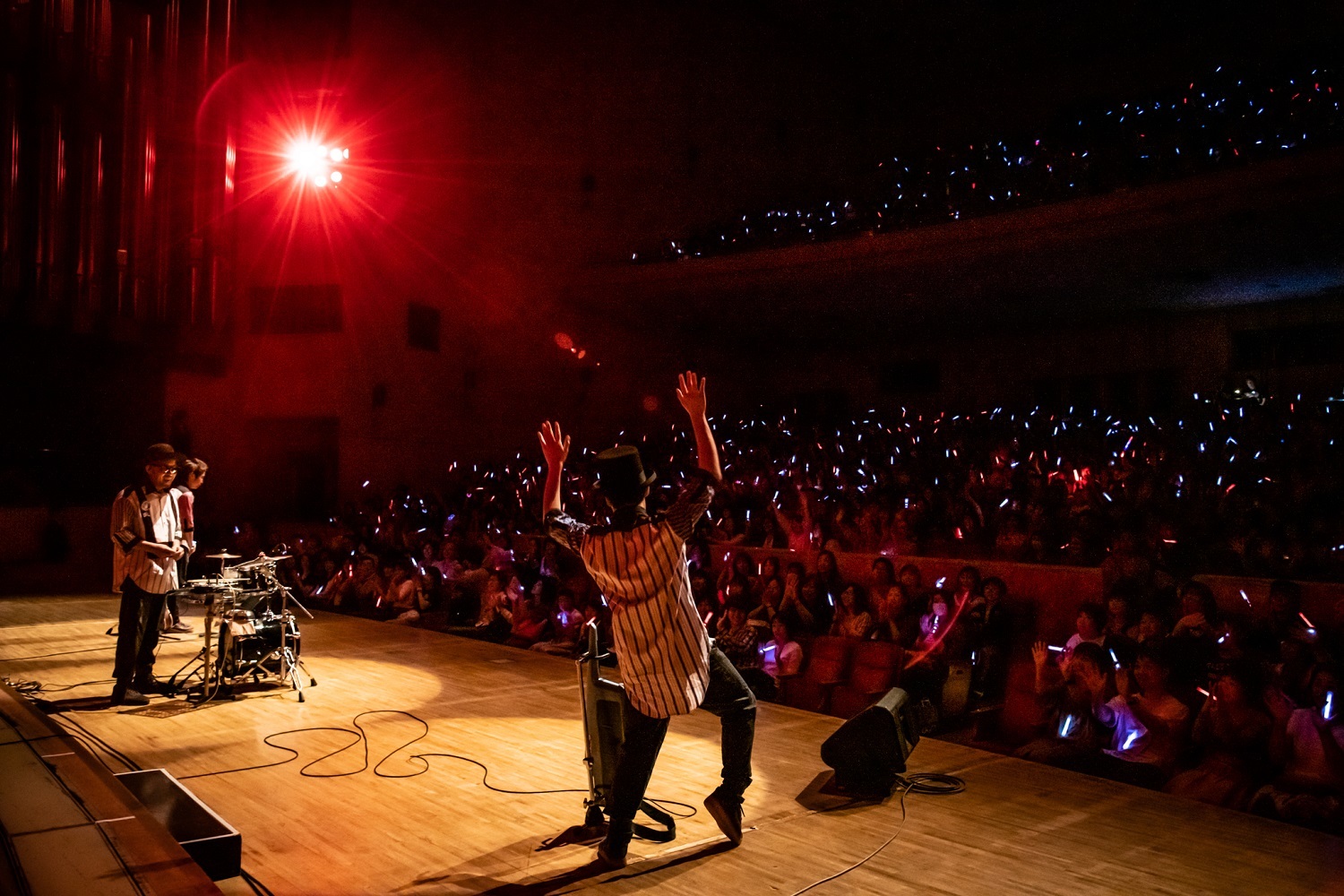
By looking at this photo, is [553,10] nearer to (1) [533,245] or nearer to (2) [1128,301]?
(1) [533,245]

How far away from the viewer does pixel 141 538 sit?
217 inches

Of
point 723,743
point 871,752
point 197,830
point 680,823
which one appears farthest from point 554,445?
point 871,752

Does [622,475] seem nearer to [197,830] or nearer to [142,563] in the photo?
[197,830]

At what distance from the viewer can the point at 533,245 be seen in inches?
616

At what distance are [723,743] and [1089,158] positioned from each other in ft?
32.2

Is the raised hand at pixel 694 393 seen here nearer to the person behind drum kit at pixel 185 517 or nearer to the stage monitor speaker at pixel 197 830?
the stage monitor speaker at pixel 197 830

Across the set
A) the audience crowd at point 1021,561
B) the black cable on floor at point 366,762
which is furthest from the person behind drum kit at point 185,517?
the black cable on floor at point 366,762

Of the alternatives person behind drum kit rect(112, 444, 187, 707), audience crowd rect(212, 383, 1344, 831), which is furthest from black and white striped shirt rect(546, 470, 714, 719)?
person behind drum kit rect(112, 444, 187, 707)

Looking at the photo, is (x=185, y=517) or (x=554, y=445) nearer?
(x=554, y=445)

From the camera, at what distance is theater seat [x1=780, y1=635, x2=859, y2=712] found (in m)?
5.61

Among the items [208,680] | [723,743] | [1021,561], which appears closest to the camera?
[723,743]

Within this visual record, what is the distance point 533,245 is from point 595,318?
167 cm

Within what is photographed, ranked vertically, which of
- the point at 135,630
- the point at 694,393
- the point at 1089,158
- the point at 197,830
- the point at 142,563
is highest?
the point at 1089,158

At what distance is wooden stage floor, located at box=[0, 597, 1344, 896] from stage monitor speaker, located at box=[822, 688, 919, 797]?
0.39 feet
